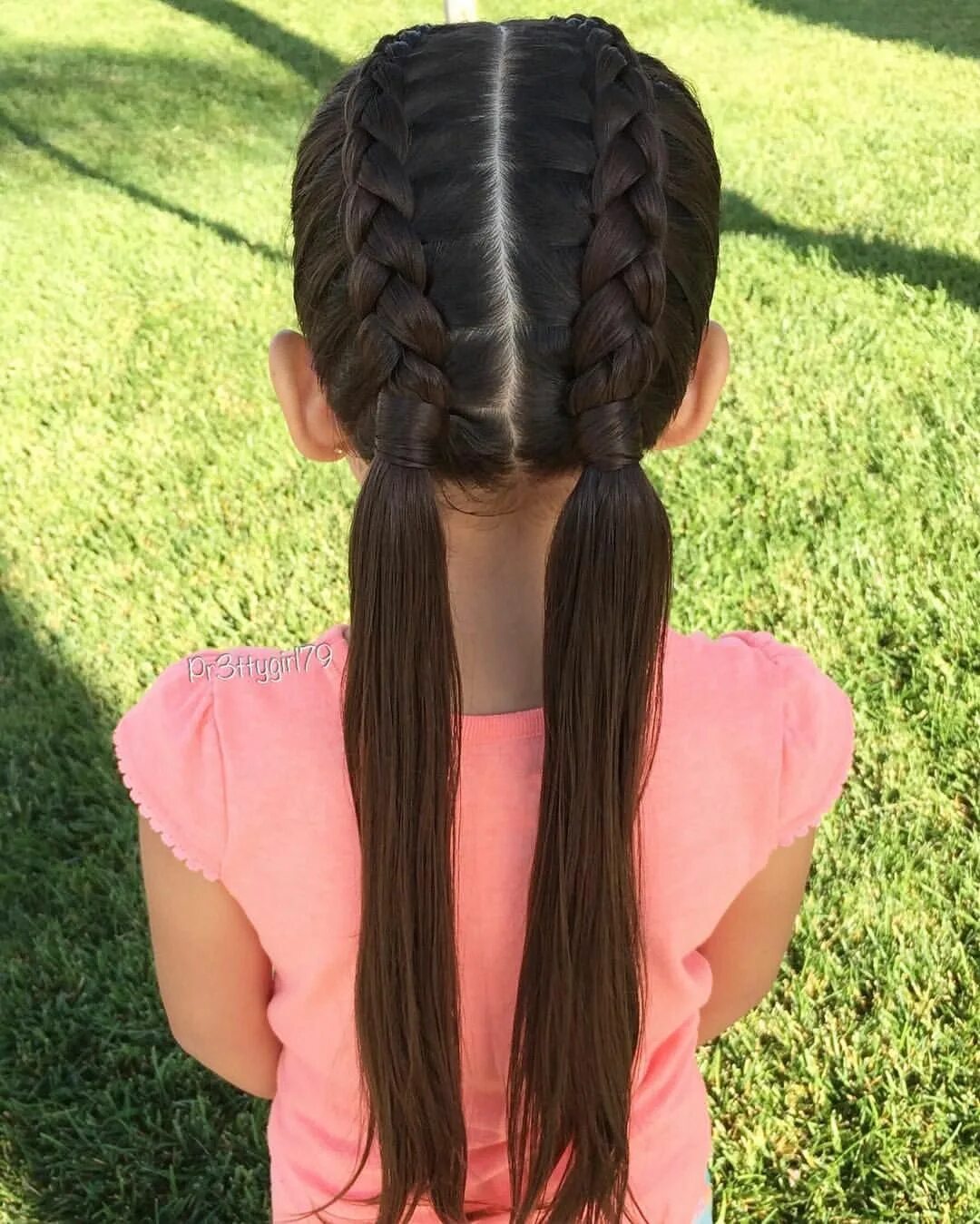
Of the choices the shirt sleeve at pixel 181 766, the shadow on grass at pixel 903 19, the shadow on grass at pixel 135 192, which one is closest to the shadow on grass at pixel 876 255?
the shadow on grass at pixel 135 192

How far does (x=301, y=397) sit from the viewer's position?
105 cm

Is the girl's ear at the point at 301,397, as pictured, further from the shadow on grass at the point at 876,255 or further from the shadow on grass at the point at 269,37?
the shadow on grass at the point at 269,37

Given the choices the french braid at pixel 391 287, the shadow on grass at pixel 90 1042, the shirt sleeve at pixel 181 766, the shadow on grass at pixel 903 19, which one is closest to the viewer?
the french braid at pixel 391 287

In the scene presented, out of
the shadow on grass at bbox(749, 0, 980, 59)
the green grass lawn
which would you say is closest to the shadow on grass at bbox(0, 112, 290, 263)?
the green grass lawn

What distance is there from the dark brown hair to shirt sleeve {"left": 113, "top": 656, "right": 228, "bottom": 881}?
0.12 m

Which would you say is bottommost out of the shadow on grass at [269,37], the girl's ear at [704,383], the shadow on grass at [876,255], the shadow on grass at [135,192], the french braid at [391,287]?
the shadow on grass at [135,192]

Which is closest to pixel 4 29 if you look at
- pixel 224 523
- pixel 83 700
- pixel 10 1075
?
pixel 224 523

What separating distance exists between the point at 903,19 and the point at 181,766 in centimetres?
842

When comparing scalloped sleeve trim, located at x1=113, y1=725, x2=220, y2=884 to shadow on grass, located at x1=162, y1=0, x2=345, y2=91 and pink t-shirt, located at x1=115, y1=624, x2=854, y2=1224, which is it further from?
shadow on grass, located at x1=162, y1=0, x2=345, y2=91

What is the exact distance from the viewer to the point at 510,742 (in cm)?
98

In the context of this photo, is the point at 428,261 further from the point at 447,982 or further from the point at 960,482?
the point at 960,482

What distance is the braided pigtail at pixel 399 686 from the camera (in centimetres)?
82

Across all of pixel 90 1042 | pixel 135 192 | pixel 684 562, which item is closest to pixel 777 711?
pixel 90 1042

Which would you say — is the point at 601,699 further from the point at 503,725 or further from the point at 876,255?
the point at 876,255
